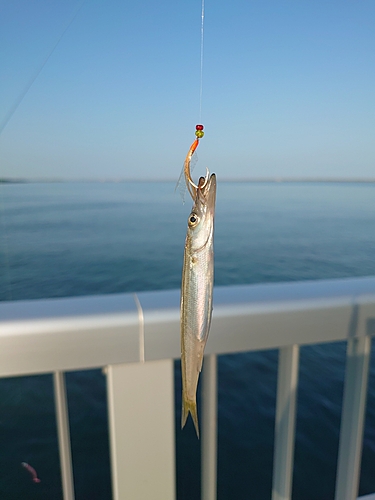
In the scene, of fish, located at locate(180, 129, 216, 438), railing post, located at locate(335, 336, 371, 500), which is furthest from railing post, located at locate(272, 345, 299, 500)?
fish, located at locate(180, 129, 216, 438)

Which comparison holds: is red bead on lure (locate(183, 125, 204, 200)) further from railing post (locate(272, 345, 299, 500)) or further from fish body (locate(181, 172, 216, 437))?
railing post (locate(272, 345, 299, 500))

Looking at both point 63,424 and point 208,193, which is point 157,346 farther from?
Answer: point 208,193

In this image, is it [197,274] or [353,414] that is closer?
[197,274]

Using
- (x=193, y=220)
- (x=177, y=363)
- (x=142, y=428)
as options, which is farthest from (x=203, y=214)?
(x=177, y=363)

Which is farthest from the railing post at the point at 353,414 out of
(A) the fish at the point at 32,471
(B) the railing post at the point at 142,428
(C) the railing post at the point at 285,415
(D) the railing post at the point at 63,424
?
(A) the fish at the point at 32,471

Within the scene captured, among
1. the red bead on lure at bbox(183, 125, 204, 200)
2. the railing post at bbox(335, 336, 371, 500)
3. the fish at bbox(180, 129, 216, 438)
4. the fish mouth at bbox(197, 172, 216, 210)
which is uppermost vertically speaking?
the red bead on lure at bbox(183, 125, 204, 200)

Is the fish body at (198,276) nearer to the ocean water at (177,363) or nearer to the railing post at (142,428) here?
the ocean water at (177,363)

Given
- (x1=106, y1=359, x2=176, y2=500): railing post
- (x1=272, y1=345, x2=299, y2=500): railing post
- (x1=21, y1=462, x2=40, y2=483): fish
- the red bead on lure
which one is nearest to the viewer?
the red bead on lure
